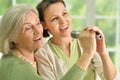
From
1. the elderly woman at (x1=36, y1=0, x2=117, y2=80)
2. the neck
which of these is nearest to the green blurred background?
the elderly woman at (x1=36, y1=0, x2=117, y2=80)

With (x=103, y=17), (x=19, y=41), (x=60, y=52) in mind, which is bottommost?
(x=103, y=17)

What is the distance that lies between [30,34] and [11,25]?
0.32 ft

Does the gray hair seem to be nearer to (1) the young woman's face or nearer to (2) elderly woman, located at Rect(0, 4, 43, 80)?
(2) elderly woman, located at Rect(0, 4, 43, 80)

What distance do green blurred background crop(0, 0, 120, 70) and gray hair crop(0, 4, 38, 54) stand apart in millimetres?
2131

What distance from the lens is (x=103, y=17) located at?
3.56 metres

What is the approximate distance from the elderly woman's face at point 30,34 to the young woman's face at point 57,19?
20 cm

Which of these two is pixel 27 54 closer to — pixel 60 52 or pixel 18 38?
pixel 18 38

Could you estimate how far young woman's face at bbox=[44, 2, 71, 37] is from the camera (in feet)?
5.20

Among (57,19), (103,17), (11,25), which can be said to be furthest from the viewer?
(103,17)

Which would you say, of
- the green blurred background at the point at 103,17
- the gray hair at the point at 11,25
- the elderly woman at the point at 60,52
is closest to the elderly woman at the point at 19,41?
the gray hair at the point at 11,25

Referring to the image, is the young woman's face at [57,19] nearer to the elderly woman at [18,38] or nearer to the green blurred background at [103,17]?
the elderly woman at [18,38]

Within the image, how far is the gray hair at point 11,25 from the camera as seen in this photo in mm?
1333

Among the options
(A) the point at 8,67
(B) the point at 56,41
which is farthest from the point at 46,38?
(A) the point at 8,67

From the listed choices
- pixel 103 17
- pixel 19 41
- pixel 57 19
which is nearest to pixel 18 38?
pixel 19 41
